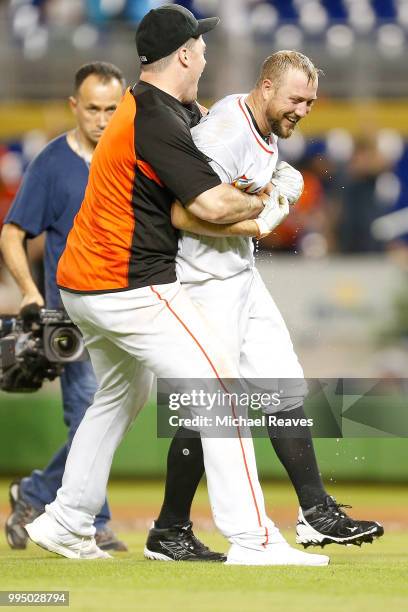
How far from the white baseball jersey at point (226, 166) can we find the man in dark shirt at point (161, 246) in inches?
3.4

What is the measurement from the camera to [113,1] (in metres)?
12.9

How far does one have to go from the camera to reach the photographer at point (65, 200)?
6258mm

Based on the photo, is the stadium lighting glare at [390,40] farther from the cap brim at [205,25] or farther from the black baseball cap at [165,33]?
the black baseball cap at [165,33]

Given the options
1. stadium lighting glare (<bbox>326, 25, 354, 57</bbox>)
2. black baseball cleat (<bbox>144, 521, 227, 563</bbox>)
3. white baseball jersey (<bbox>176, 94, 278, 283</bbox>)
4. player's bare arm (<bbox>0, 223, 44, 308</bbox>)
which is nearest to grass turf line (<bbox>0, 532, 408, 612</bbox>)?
black baseball cleat (<bbox>144, 521, 227, 563</bbox>)

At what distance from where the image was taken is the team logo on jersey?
501 centimetres

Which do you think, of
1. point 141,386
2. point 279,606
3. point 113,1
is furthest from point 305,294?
point 279,606

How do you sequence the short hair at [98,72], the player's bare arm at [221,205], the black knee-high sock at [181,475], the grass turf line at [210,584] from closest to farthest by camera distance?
the grass turf line at [210,584], the player's bare arm at [221,205], the black knee-high sock at [181,475], the short hair at [98,72]

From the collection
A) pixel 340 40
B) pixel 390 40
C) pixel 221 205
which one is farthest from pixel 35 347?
pixel 390 40

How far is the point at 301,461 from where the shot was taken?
16.9 feet

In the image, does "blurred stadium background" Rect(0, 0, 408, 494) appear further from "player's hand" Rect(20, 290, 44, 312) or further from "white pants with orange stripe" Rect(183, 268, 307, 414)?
"white pants with orange stripe" Rect(183, 268, 307, 414)

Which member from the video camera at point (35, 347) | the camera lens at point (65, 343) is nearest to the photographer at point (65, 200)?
the video camera at point (35, 347)

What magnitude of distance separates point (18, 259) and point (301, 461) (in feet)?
6.15

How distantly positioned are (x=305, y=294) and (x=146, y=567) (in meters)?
6.59

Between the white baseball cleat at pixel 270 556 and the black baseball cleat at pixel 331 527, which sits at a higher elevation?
the black baseball cleat at pixel 331 527
